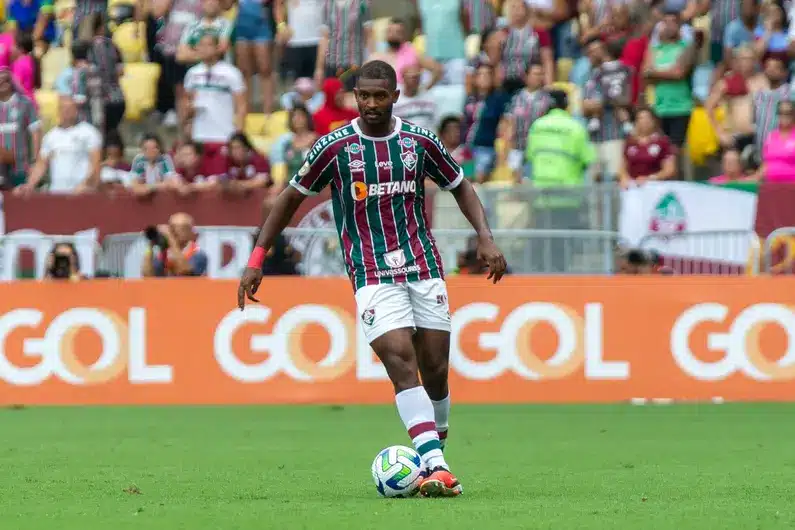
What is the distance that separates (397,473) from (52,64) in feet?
52.5

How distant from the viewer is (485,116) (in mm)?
19562

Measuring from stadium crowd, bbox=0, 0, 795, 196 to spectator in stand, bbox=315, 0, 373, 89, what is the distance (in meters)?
0.02

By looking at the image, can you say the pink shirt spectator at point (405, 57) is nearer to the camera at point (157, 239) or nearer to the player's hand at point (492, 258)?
the camera at point (157, 239)

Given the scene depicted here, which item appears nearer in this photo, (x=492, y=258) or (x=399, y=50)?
(x=492, y=258)

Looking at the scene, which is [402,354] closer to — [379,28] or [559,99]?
[559,99]

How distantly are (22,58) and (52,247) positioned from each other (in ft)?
19.3

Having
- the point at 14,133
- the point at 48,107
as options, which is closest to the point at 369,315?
the point at 14,133

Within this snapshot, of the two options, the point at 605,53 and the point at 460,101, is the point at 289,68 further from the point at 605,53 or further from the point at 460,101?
the point at 605,53

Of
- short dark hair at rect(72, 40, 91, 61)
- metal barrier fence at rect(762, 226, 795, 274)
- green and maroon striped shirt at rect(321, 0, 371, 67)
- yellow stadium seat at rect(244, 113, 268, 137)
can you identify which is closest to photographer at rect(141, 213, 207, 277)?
yellow stadium seat at rect(244, 113, 268, 137)

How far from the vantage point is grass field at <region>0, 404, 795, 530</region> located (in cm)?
734

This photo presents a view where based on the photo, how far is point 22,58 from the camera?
22.5 meters

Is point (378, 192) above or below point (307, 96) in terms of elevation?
below

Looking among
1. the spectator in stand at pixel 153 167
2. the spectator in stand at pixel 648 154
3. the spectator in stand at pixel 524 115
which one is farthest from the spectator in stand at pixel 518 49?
the spectator in stand at pixel 153 167

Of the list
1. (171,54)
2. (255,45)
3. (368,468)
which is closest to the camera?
(368,468)
